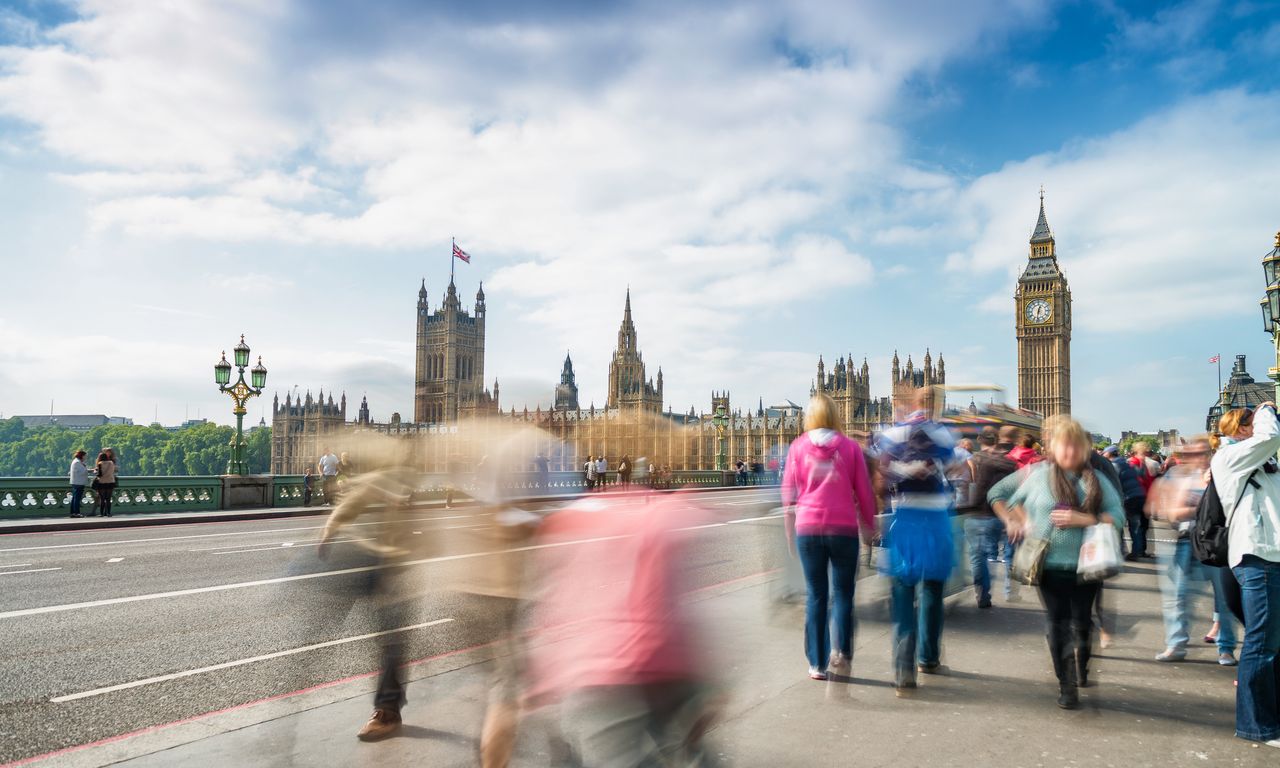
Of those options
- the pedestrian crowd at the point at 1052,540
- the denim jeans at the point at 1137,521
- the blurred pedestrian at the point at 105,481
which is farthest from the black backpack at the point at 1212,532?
the blurred pedestrian at the point at 105,481

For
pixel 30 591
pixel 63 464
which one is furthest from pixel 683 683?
pixel 63 464

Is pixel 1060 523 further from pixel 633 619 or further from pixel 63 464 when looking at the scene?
pixel 63 464

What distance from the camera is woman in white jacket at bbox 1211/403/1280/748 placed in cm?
443

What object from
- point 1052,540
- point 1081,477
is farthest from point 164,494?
point 1081,477

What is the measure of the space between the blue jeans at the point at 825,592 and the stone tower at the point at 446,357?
438 feet

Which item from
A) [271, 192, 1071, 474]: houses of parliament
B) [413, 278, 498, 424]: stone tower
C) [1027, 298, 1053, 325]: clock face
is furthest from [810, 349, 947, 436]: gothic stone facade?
[413, 278, 498, 424]: stone tower

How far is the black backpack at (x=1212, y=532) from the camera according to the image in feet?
15.5

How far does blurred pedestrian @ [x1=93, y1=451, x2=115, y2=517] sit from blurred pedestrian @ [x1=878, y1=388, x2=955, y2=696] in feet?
67.3

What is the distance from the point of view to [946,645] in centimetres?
664

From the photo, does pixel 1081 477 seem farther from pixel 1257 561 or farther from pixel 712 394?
pixel 712 394

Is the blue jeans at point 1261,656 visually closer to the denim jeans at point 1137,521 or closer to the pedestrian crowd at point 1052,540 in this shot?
the pedestrian crowd at point 1052,540

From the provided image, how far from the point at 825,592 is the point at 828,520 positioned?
1.71 feet

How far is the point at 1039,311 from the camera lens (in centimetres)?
11844

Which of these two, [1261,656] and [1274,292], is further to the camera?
[1274,292]
